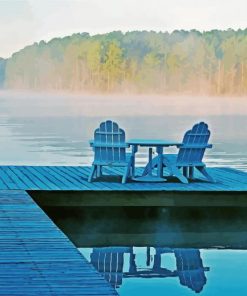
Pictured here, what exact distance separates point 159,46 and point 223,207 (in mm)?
28393

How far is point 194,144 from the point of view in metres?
8.69

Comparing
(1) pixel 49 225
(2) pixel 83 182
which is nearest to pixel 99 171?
(2) pixel 83 182

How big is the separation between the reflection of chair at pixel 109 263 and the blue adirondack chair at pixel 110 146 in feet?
4.94

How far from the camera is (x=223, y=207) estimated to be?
834cm

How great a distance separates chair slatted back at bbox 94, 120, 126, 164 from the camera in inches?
339

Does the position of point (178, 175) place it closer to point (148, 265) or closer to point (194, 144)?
point (194, 144)

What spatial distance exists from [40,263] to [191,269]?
220cm

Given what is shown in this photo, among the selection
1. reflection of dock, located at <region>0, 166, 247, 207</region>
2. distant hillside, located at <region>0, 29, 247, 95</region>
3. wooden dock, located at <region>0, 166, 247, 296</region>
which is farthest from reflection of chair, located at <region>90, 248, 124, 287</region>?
distant hillside, located at <region>0, 29, 247, 95</region>

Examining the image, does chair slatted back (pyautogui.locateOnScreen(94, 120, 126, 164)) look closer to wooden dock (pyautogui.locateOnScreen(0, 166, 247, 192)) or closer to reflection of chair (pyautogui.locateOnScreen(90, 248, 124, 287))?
wooden dock (pyautogui.locateOnScreen(0, 166, 247, 192))

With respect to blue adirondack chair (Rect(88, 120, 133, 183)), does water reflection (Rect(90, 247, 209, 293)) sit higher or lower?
lower

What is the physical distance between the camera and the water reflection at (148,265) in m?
6.19

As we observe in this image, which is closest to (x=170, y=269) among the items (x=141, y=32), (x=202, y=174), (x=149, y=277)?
(x=149, y=277)

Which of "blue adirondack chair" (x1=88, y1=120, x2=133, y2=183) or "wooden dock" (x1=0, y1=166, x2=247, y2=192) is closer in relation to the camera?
"wooden dock" (x1=0, y1=166, x2=247, y2=192)

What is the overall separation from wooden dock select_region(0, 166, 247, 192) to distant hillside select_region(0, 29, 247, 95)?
24732 millimetres
